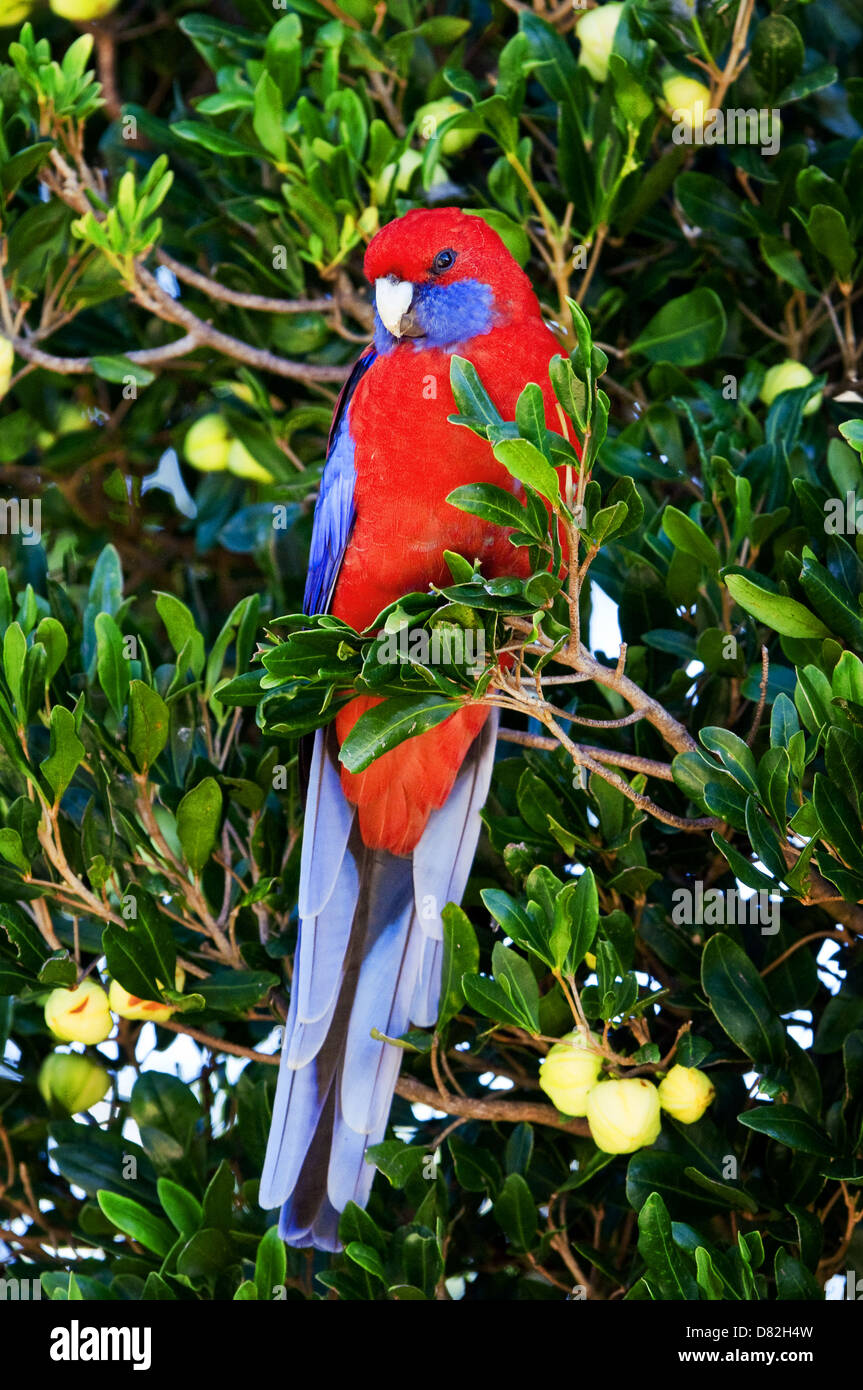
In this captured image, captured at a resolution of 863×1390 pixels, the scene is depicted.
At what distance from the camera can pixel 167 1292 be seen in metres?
1.64

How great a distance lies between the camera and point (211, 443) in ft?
7.73

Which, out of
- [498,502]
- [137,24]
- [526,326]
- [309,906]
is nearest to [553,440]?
[498,502]

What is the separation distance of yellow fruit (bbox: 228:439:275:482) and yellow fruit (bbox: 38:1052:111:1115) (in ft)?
3.33

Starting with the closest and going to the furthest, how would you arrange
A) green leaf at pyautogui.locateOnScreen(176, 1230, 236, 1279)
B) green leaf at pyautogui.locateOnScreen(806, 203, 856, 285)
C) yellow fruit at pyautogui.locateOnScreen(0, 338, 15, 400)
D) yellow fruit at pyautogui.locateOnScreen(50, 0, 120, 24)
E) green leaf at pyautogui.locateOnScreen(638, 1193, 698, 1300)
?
green leaf at pyautogui.locateOnScreen(638, 1193, 698, 1300) < green leaf at pyautogui.locateOnScreen(176, 1230, 236, 1279) < green leaf at pyautogui.locateOnScreen(806, 203, 856, 285) < yellow fruit at pyautogui.locateOnScreen(0, 338, 15, 400) < yellow fruit at pyautogui.locateOnScreen(50, 0, 120, 24)

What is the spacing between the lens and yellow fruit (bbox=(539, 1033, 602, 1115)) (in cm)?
160

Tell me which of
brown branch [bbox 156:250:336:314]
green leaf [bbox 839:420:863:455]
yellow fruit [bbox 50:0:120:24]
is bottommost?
green leaf [bbox 839:420:863:455]

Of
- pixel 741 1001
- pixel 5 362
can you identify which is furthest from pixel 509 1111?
pixel 5 362

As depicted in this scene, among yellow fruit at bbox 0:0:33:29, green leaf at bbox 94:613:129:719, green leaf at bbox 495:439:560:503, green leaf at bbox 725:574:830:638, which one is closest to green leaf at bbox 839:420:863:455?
green leaf at bbox 725:574:830:638

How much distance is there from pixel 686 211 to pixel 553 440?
90cm

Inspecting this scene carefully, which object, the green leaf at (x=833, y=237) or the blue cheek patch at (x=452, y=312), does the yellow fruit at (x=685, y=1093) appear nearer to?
the blue cheek patch at (x=452, y=312)

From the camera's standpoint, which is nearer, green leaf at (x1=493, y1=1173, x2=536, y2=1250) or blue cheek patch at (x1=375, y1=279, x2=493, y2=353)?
green leaf at (x1=493, y1=1173, x2=536, y2=1250)

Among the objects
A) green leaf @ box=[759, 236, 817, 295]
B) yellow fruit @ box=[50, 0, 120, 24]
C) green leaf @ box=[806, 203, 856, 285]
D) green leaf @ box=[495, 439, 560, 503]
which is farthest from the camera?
yellow fruit @ box=[50, 0, 120, 24]

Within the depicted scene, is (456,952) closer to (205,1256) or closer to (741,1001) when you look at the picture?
(741,1001)

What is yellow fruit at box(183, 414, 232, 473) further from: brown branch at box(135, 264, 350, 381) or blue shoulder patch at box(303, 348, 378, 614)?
blue shoulder patch at box(303, 348, 378, 614)
